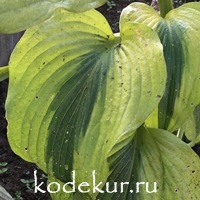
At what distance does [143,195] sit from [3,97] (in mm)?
1017

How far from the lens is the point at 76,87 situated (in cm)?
64

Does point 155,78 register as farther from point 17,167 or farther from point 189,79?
point 17,167

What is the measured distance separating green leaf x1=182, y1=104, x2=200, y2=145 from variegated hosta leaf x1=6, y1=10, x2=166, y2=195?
0.29 metres

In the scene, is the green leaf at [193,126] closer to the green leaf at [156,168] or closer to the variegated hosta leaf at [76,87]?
the green leaf at [156,168]

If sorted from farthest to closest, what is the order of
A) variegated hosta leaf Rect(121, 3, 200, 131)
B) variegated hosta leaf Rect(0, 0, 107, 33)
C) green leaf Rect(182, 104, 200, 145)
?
1. green leaf Rect(182, 104, 200, 145)
2. variegated hosta leaf Rect(121, 3, 200, 131)
3. variegated hosta leaf Rect(0, 0, 107, 33)

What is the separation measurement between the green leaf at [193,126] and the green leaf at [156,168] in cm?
17

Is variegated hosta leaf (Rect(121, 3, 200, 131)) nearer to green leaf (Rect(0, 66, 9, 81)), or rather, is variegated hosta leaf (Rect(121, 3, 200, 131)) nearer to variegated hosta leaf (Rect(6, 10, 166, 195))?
variegated hosta leaf (Rect(6, 10, 166, 195))

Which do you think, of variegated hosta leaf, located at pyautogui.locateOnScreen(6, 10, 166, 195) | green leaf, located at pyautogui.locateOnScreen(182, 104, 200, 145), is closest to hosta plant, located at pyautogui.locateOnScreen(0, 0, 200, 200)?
variegated hosta leaf, located at pyautogui.locateOnScreen(6, 10, 166, 195)

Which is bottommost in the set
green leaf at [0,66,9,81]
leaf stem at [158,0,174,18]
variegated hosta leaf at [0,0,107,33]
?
green leaf at [0,66,9,81]

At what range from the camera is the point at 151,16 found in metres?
0.68

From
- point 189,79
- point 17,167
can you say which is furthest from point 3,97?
point 189,79

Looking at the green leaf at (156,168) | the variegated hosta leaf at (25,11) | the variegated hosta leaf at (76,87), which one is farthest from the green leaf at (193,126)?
the variegated hosta leaf at (25,11)

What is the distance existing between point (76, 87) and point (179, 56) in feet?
0.47

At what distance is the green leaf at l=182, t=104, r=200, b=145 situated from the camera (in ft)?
2.89
